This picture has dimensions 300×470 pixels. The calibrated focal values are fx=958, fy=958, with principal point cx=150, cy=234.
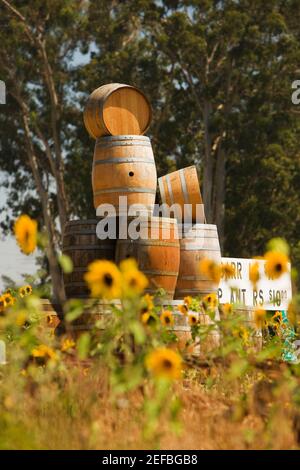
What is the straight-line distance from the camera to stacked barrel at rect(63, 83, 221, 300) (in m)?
7.53

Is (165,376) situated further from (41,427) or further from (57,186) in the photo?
(57,186)

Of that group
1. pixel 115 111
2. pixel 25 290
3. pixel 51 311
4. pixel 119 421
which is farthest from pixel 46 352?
pixel 115 111

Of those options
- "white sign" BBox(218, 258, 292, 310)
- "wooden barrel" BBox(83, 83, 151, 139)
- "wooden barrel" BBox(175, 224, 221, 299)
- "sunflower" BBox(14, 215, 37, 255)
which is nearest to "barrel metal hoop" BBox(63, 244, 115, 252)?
"wooden barrel" BBox(175, 224, 221, 299)

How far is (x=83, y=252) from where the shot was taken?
7.65 m

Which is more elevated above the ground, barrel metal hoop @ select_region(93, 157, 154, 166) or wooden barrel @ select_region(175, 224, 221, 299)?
barrel metal hoop @ select_region(93, 157, 154, 166)

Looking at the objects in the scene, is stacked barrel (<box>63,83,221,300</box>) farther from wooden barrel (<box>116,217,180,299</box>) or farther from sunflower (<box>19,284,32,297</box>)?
sunflower (<box>19,284,32,297</box>)

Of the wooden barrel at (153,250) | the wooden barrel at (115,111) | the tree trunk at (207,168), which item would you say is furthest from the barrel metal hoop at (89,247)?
the tree trunk at (207,168)

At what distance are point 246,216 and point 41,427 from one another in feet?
76.1

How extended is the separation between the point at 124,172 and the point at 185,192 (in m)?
0.59

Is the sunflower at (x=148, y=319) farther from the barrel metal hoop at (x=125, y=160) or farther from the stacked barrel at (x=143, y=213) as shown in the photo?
the barrel metal hoop at (x=125, y=160)

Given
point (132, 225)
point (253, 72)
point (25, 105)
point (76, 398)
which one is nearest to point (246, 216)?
point (253, 72)

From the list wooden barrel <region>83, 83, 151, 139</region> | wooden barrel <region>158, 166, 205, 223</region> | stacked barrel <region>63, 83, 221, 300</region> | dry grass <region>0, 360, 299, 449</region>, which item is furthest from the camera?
wooden barrel <region>83, 83, 151, 139</region>

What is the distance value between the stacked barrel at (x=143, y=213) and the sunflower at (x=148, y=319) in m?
3.21

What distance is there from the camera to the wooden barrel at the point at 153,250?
748 centimetres
